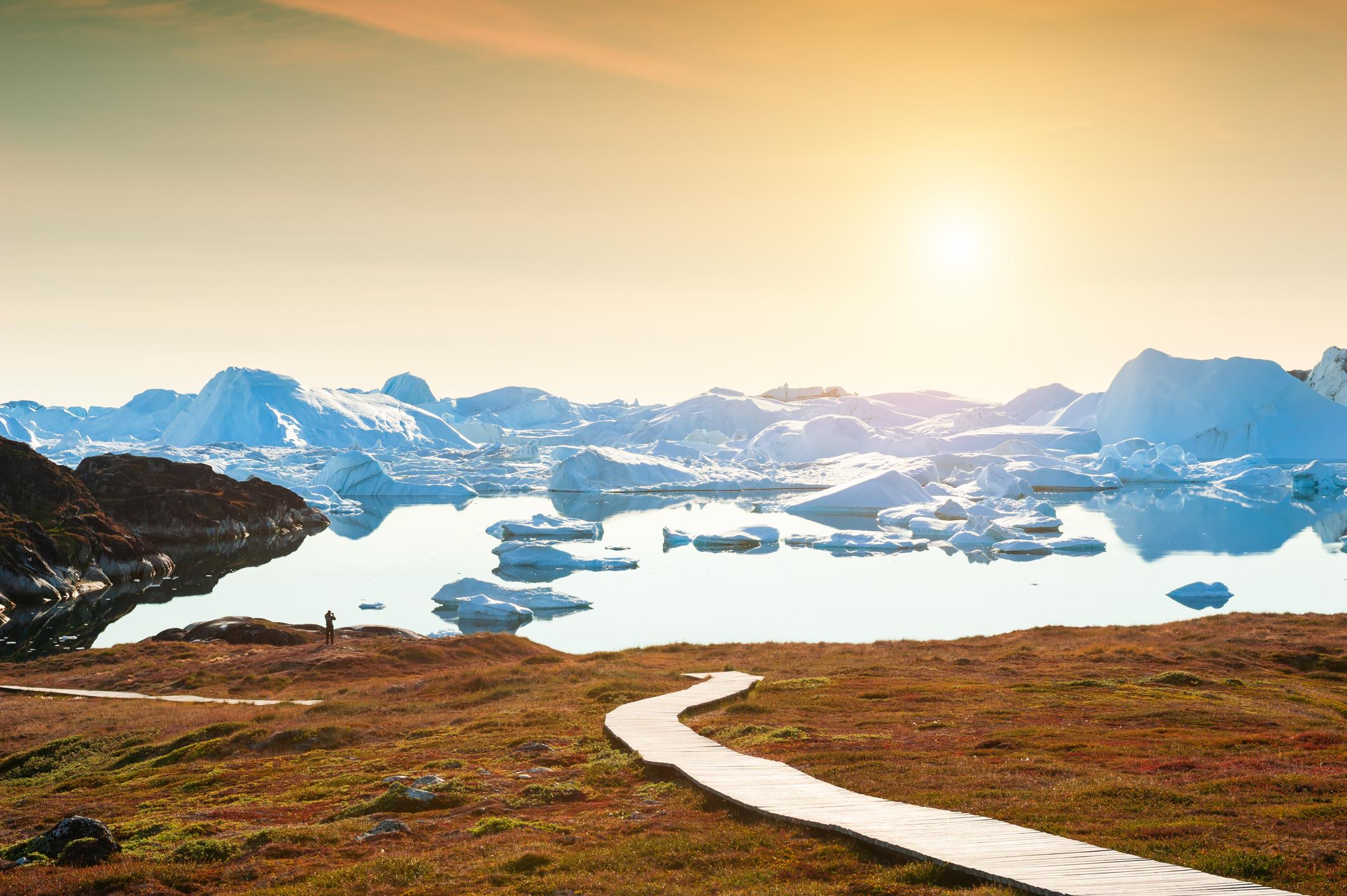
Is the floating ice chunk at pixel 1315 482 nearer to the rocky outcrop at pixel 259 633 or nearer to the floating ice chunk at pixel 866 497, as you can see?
the floating ice chunk at pixel 866 497

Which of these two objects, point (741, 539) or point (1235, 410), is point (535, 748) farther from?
point (1235, 410)

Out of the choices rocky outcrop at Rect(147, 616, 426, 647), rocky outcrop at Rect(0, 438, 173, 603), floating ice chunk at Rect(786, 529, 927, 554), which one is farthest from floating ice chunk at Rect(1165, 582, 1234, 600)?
rocky outcrop at Rect(0, 438, 173, 603)

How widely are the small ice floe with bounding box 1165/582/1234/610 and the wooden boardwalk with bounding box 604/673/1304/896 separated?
132 ft

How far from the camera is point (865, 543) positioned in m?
70.9

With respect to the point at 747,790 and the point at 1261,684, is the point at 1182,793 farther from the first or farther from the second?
the point at 1261,684

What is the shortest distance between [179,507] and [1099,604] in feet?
246

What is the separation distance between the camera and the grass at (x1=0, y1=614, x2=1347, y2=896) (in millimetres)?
9141

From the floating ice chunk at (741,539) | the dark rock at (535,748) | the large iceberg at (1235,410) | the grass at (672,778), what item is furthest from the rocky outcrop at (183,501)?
the large iceberg at (1235,410)

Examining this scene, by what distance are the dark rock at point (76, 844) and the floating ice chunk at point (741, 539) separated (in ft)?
207

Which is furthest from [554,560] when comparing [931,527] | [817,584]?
[931,527]

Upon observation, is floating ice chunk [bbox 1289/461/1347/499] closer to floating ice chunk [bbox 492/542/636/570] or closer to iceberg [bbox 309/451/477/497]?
floating ice chunk [bbox 492/542/636/570]

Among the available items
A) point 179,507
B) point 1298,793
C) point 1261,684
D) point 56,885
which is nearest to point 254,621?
point 56,885

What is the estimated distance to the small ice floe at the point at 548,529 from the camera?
77688mm

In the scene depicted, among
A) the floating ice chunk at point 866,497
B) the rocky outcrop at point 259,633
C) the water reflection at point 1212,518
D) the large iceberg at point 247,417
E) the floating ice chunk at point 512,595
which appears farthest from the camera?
the large iceberg at point 247,417
